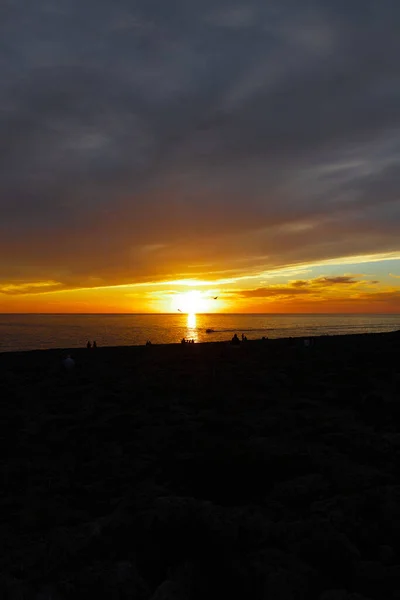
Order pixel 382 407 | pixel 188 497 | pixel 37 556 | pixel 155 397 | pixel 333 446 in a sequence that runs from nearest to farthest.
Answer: pixel 37 556, pixel 188 497, pixel 333 446, pixel 382 407, pixel 155 397

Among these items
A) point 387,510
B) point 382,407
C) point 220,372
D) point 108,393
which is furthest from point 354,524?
point 220,372

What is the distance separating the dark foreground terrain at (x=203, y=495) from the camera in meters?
4.35

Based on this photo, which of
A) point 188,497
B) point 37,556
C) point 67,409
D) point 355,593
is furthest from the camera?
point 67,409

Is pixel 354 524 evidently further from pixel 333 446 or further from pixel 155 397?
pixel 155 397

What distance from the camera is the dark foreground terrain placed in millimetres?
4352

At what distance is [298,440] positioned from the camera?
8.55m

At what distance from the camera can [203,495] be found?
6328 millimetres

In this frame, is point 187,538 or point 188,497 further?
point 188,497

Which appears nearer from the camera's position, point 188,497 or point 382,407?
point 188,497

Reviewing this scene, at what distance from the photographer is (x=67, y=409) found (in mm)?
11977

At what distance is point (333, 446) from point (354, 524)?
2.95m

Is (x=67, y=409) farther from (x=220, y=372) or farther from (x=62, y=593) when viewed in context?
(x=62, y=593)

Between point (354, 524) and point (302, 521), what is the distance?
617 mm

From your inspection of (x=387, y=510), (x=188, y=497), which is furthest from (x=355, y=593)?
(x=188, y=497)
